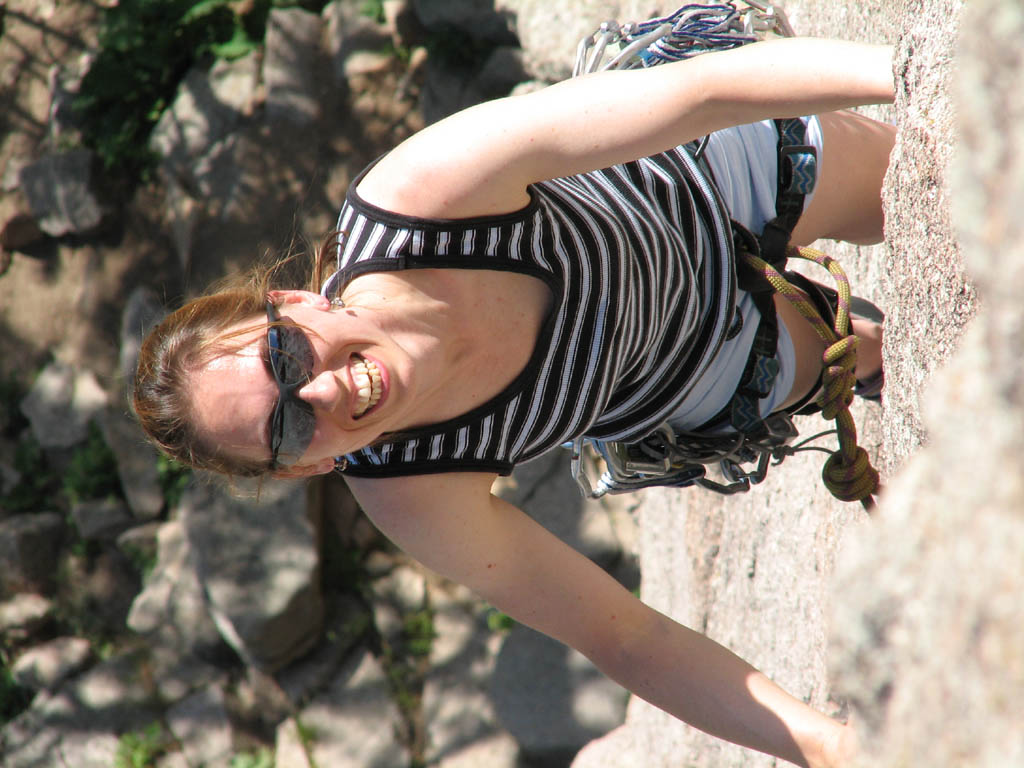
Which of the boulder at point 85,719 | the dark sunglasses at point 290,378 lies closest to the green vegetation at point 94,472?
the boulder at point 85,719

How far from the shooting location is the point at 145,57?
193 inches

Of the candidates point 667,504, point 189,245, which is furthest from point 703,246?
point 189,245

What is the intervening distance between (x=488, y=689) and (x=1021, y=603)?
13.0ft

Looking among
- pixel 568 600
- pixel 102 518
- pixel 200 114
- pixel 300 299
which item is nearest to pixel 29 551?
pixel 102 518

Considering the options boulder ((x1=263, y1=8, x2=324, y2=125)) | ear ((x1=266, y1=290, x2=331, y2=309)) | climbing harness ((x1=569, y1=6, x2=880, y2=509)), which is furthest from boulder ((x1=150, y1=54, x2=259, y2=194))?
ear ((x1=266, y1=290, x2=331, y2=309))

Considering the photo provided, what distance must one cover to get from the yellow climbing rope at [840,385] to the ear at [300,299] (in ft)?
2.52

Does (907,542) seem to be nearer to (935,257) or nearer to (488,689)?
(935,257)

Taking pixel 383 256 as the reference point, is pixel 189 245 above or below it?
below

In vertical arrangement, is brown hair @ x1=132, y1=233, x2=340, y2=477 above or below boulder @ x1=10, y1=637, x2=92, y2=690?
above

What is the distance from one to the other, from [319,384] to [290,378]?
47mm

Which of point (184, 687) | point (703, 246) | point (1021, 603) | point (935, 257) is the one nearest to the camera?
point (1021, 603)

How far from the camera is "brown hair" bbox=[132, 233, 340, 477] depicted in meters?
1.34

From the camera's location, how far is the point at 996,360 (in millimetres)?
439

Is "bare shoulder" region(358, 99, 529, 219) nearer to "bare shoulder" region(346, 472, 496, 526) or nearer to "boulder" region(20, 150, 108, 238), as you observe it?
"bare shoulder" region(346, 472, 496, 526)
